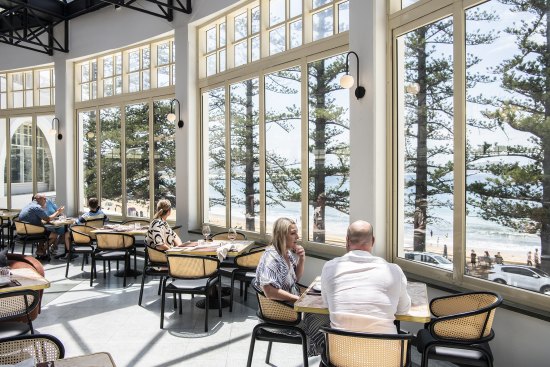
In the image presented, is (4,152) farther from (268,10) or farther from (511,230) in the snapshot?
(511,230)

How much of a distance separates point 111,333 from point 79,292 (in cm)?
189

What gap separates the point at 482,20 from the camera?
3.53m

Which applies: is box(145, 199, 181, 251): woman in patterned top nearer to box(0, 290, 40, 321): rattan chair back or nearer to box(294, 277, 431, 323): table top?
box(0, 290, 40, 321): rattan chair back

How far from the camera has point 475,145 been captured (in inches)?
141

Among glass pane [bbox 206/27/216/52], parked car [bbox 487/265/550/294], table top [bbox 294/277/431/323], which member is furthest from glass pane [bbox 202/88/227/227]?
parked car [bbox 487/265/550/294]

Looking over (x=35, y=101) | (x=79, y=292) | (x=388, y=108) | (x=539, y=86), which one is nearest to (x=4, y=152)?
(x=35, y=101)

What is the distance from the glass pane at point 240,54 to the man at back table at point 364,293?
4726mm

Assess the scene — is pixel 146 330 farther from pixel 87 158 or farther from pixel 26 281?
pixel 87 158

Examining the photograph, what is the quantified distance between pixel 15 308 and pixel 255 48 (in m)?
4.67

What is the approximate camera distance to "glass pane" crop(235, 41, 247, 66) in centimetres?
651

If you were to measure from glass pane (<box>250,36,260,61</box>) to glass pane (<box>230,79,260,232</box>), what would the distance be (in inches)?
13.7

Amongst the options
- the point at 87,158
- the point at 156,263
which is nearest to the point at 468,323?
the point at 156,263

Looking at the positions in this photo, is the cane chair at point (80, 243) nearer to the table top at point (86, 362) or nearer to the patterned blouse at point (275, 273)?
the patterned blouse at point (275, 273)

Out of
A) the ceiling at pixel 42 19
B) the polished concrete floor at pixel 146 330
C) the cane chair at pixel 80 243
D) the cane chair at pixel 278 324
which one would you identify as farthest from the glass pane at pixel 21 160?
the cane chair at pixel 278 324
